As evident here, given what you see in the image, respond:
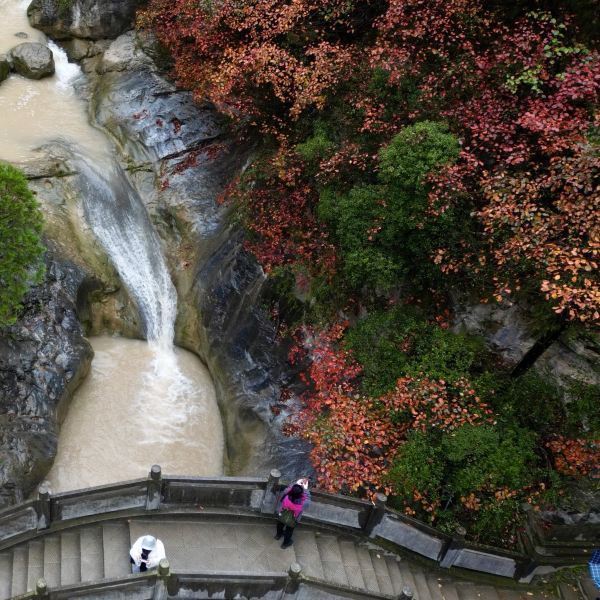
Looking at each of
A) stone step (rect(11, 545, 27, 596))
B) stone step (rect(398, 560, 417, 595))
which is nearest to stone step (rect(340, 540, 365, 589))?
stone step (rect(398, 560, 417, 595))

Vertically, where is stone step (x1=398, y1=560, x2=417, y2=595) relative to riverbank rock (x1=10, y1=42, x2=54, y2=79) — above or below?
below

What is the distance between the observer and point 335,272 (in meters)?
14.3

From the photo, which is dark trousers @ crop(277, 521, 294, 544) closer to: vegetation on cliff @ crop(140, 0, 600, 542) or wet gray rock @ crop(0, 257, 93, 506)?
vegetation on cliff @ crop(140, 0, 600, 542)

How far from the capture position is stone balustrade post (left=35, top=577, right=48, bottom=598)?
29.9 feet

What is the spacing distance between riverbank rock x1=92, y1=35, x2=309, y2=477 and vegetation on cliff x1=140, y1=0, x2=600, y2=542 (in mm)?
1306

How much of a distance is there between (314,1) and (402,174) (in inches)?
275

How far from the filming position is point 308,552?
1199 cm

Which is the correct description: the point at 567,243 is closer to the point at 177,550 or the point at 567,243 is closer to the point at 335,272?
the point at 335,272

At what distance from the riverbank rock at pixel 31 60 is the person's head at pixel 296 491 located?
2139cm

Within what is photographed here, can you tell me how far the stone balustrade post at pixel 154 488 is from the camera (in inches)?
451

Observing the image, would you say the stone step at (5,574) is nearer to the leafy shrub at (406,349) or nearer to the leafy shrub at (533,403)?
the leafy shrub at (406,349)

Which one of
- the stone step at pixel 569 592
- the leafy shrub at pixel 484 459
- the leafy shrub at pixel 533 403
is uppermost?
the leafy shrub at pixel 533 403

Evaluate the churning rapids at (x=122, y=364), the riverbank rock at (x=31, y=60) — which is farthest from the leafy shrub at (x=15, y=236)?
the riverbank rock at (x=31, y=60)

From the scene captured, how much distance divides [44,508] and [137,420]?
523cm
